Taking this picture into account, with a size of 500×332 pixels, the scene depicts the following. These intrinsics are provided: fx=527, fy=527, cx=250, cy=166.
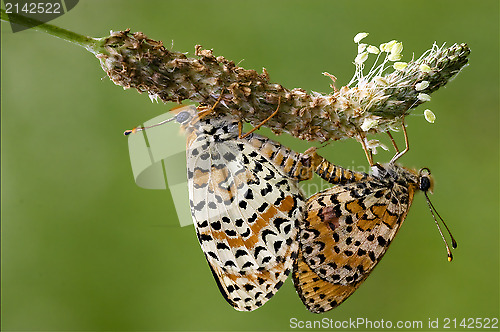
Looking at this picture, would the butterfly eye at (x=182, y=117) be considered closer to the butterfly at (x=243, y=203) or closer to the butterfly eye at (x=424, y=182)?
the butterfly at (x=243, y=203)

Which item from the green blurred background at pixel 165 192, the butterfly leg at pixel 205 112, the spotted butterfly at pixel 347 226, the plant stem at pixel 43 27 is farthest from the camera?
the green blurred background at pixel 165 192

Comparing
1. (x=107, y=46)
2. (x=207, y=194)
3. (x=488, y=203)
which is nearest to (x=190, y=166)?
(x=207, y=194)

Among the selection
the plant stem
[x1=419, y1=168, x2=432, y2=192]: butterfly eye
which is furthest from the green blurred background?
the plant stem

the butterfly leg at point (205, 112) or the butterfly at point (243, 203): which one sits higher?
the butterfly leg at point (205, 112)

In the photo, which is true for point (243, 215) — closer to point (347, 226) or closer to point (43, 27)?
point (347, 226)

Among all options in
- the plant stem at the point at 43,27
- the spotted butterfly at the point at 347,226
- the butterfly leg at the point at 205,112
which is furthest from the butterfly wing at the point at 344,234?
the plant stem at the point at 43,27

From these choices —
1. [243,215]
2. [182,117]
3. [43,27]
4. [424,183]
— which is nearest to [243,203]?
[243,215]

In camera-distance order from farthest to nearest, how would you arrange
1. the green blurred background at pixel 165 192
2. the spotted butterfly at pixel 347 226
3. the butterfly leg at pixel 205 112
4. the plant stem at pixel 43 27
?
the green blurred background at pixel 165 192 → the spotted butterfly at pixel 347 226 → the butterfly leg at pixel 205 112 → the plant stem at pixel 43 27
